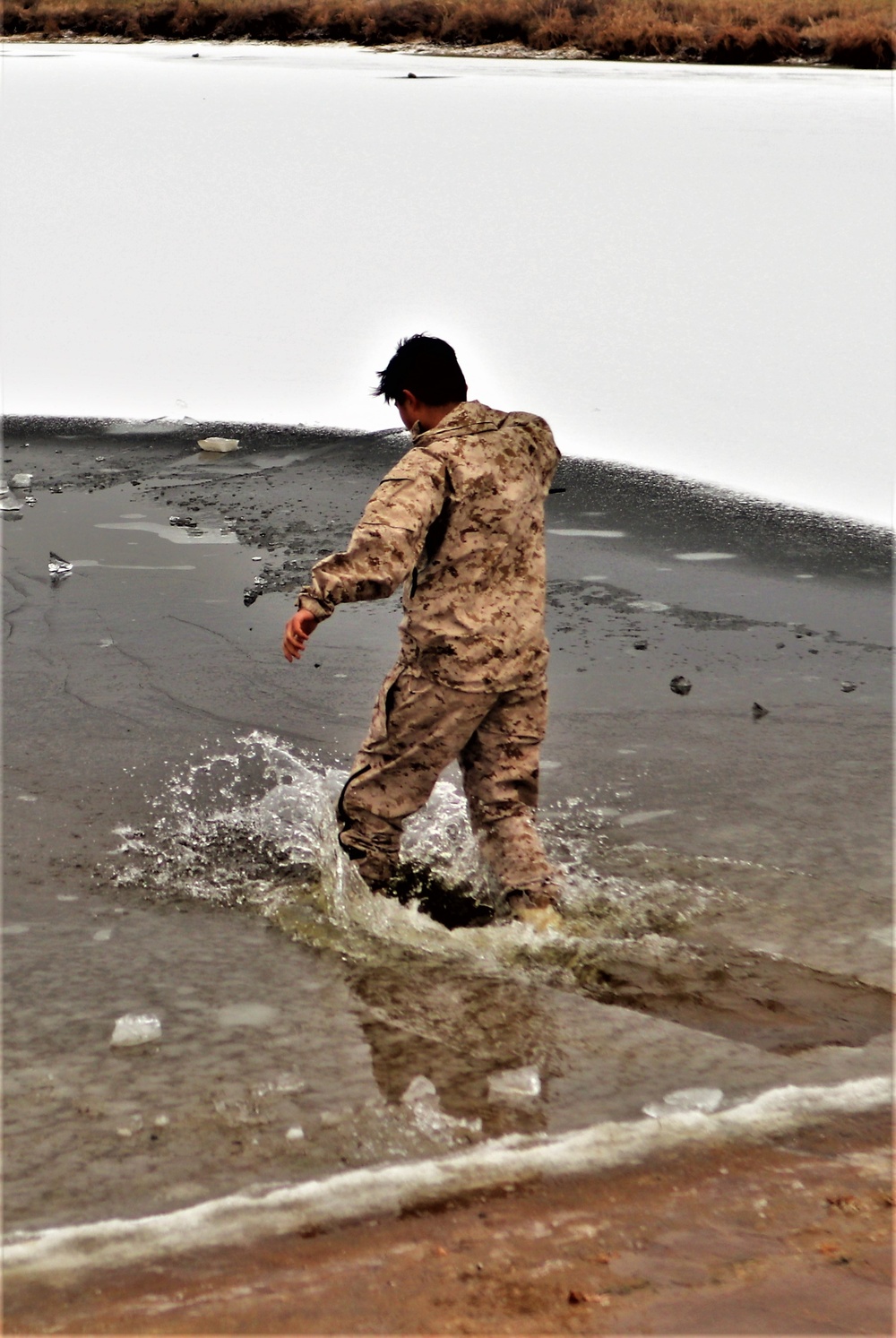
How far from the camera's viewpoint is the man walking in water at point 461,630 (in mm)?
3631

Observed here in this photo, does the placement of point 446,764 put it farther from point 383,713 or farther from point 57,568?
point 57,568

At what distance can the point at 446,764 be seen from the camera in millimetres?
3801

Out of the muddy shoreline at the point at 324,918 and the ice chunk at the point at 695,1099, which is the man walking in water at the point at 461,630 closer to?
the muddy shoreline at the point at 324,918

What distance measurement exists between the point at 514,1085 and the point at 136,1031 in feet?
2.79

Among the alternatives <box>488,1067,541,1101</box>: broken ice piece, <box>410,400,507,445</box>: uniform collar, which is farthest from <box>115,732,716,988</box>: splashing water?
<box>410,400,507,445</box>: uniform collar

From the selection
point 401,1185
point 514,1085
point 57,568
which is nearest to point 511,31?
point 57,568

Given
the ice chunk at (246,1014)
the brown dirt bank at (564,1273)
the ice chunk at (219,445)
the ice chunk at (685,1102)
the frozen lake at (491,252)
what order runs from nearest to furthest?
the brown dirt bank at (564,1273) < the ice chunk at (685,1102) < the ice chunk at (246,1014) < the ice chunk at (219,445) < the frozen lake at (491,252)

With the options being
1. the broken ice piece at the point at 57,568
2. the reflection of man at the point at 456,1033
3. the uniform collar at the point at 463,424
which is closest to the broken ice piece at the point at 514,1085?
the reflection of man at the point at 456,1033

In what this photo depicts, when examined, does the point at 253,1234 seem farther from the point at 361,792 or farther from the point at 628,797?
the point at 628,797

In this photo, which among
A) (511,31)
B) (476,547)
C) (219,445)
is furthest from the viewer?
(511,31)

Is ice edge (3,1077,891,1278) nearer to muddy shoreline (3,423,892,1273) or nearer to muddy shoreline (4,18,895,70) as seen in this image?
muddy shoreline (3,423,892,1273)

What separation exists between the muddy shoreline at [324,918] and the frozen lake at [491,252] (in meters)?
2.80

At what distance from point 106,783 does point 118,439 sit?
567cm

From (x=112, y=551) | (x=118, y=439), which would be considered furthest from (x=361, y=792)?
(x=118, y=439)
